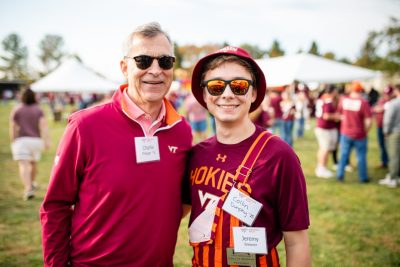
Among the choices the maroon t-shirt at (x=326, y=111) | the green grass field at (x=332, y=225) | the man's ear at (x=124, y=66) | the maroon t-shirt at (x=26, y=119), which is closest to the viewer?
the man's ear at (x=124, y=66)

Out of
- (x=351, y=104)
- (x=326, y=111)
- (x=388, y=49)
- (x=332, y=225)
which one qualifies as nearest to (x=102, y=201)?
(x=332, y=225)

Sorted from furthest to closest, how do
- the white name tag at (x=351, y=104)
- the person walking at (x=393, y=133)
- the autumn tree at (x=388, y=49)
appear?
the autumn tree at (x=388, y=49) < the white name tag at (x=351, y=104) < the person walking at (x=393, y=133)

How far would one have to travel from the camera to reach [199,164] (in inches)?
74.0

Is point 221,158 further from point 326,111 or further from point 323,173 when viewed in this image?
point 323,173

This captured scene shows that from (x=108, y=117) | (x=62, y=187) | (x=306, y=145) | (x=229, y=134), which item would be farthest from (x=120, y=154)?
(x=306, y=145)

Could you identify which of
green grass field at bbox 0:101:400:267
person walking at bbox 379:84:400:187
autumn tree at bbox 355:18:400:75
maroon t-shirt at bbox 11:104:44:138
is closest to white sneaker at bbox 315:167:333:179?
green grass field at bbox 0:101:400:267

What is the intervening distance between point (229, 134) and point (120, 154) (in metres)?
0.71

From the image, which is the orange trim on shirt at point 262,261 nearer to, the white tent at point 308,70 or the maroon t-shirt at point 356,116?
the maroon t-shirt at point 356,116

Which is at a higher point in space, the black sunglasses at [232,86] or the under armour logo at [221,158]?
the black sunglasses at [232,86]

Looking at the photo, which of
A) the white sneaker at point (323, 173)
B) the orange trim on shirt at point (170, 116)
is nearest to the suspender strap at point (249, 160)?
the orange trim on shirt at point (170, 116)

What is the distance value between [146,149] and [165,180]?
24cm

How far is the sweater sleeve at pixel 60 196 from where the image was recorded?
170 cm

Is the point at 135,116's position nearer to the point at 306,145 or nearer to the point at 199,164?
the point at 199,164

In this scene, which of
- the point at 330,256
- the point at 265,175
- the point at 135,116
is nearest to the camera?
the point at 265,175
